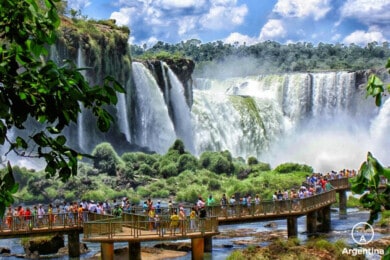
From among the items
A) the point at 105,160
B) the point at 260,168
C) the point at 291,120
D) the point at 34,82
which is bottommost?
the point at 34,82

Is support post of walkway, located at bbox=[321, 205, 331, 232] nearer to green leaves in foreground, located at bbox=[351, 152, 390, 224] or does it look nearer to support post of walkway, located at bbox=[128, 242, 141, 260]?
support post of walkway, located at bbox=[128, 242, 141, 260]

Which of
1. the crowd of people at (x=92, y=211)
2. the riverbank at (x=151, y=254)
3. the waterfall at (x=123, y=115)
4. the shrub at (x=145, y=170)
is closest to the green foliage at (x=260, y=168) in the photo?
the shrub at (x=145, y=170)

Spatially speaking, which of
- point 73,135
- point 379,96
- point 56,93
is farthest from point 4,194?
point 73,135

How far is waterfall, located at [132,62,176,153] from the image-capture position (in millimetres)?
60250

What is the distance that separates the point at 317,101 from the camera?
253 feet

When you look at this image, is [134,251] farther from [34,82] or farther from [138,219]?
[34,82]

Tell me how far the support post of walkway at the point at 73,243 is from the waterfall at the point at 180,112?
40.3 meters

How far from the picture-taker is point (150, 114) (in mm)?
61438

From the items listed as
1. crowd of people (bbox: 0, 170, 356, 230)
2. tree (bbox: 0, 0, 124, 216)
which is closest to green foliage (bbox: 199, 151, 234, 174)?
crowd of people (bbox: 0, 170, 356, 230)

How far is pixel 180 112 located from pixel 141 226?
4397cm

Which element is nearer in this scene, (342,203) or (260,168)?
(342,203)

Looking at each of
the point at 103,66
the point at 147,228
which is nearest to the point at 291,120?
the point at 103,66

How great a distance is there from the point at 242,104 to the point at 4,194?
2683 inches

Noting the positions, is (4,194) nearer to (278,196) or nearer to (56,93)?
(56,93)
